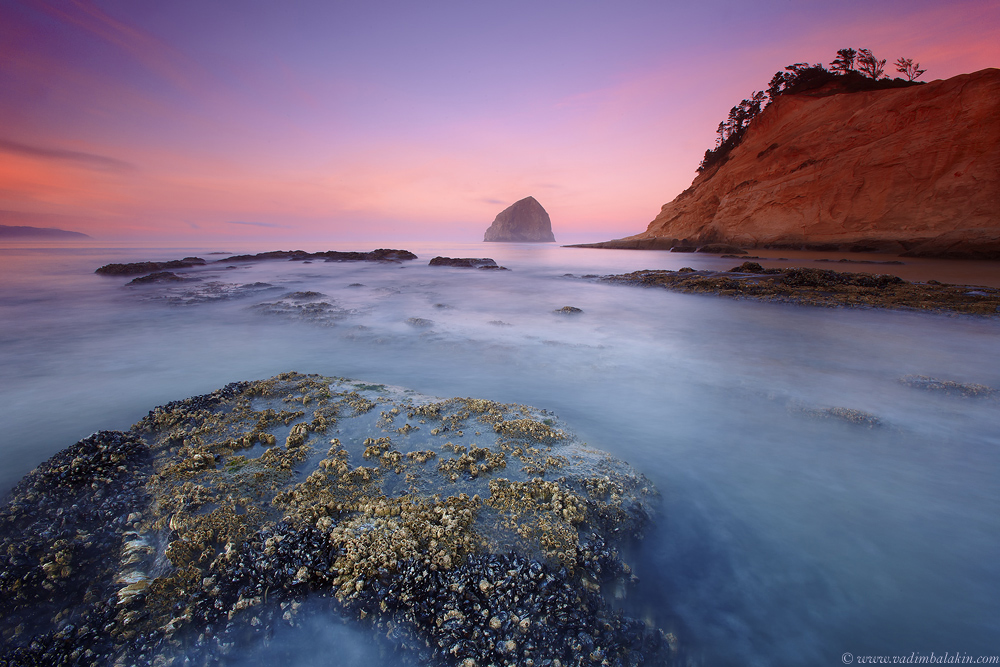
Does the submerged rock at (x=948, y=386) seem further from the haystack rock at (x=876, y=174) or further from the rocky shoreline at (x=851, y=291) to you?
the haystack rock at (x=876, y=174)

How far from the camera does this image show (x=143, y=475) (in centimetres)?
231

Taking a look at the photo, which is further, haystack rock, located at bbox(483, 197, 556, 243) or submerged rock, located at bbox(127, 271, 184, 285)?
haystack rock, located at bbox(483, 197, 556, 243)

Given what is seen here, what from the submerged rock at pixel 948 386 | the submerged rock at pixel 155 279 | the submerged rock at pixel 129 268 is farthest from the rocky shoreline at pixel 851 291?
the submerged rock at pixel 129 268

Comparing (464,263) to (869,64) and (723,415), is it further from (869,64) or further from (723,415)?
(869,64)

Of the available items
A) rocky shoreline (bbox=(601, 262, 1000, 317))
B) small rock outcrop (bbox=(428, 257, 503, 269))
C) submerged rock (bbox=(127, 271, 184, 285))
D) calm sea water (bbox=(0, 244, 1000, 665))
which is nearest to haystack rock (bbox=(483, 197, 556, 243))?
small rock outcrop (bbox=(428, 257, 503, 269))

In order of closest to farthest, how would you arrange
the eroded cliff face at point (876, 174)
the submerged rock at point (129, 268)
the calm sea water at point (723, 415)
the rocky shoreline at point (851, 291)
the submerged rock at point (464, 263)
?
the calm sea water at point (723, 415), the rocky shoreline at point (851, 291), the submerged rock at point (129, 268), the eroded cliff face at point (876, 174), the submerged rock at point (464, 263)

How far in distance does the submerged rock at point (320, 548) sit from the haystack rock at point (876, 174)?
25.3 metres

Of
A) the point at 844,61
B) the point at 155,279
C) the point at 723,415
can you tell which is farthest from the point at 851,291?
the point at 844,61

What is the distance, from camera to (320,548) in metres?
1.75

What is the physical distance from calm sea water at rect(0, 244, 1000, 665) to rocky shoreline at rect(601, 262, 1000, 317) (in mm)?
831

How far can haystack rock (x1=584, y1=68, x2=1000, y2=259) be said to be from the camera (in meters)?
18.0

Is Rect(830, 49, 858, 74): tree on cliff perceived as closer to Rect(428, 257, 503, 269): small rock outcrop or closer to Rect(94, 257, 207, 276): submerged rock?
Rect(428, 257, 503, 269): small rock outcrop

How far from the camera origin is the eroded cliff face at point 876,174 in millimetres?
18047

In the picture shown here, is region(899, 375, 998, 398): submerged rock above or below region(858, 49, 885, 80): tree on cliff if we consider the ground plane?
below
